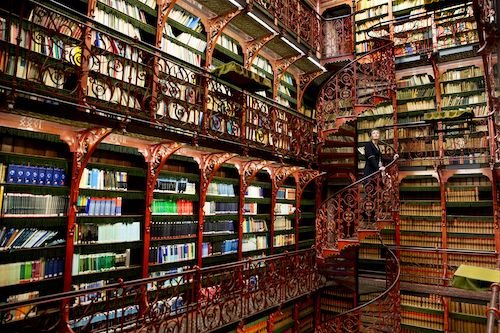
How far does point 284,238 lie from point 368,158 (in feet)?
7.13

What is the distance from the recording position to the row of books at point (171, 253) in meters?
4.48

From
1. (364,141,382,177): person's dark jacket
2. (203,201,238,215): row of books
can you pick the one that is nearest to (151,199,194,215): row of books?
(203,201,238,215): row of books

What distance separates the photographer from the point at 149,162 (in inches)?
170

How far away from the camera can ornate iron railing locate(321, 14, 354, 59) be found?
7.63m

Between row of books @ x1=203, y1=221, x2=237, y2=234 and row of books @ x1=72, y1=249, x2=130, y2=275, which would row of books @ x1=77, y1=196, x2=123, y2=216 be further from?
row of books @ x1=203, y1=221, x2=237, y2=234

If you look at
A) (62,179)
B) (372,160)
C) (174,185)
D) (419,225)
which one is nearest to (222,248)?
(174,185)

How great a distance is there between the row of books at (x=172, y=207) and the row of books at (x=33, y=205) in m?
1.18

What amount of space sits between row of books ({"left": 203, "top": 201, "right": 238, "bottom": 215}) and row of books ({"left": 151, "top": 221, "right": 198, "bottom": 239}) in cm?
35

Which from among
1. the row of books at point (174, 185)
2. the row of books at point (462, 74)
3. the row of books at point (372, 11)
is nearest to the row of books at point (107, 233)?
the row of books at point (174, 185)

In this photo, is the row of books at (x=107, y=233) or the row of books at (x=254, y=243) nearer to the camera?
the row of books at (x=107, y=233)

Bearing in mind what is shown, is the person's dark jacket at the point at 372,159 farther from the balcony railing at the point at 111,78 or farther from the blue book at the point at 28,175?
the blue book at the point at 28,175

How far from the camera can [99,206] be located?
12.9 ft

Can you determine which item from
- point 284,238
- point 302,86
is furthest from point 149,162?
point 302,86

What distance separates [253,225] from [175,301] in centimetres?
209
